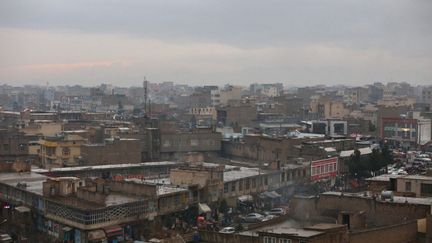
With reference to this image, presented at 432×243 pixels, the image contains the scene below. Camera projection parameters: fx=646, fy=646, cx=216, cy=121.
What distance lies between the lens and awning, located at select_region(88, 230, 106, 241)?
1094cm

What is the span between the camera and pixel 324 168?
18.9 m

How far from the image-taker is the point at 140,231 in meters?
12.0

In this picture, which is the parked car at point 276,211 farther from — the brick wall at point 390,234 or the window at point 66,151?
the window at point 66,151

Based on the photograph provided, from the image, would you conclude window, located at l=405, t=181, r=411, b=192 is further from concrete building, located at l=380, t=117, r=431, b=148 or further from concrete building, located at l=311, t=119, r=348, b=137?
concrete building, located at l=311, t=119, r=348, b=137

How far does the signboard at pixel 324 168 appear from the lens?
60.3 ft

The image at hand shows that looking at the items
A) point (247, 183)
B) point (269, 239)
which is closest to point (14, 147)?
point (247, 183)

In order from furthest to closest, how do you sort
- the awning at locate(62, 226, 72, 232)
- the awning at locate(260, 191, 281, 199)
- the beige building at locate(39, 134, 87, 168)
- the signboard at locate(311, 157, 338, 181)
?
1. the beige building at locate(39, 134, 87, 168)
2. the signboard at locate(311, 157, 338, 181)
3. the awning at locate(260, 191, 281, 199)
4. the awning at locate(62, 226, 72, 232)

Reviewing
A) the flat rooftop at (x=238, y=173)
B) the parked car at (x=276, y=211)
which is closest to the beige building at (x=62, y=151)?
the flat rooftop at (x=238, y=173)

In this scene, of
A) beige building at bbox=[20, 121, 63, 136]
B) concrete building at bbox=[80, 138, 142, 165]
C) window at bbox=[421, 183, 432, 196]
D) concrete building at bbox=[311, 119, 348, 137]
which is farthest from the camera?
concrete building at bbox=[311, 119, 348, 137]

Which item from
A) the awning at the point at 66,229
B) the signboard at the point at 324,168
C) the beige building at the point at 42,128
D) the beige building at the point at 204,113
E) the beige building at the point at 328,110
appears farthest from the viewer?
the beige building at the point at 328,110

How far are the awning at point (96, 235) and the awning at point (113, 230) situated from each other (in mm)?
78

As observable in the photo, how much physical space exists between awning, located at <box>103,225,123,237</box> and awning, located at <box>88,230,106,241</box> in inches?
3.1

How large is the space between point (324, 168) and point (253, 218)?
249 inches

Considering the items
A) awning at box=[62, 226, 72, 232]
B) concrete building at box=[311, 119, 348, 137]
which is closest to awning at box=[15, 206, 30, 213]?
awning at box=[62, 226, 72, 232]
